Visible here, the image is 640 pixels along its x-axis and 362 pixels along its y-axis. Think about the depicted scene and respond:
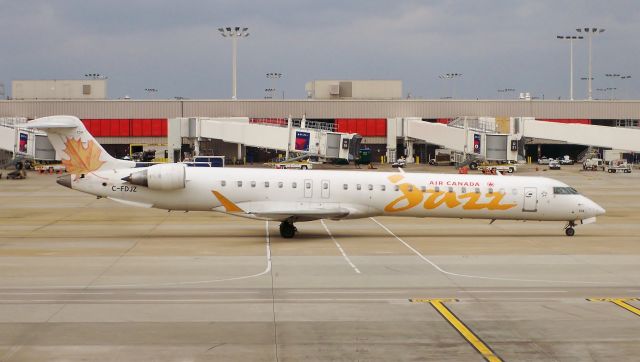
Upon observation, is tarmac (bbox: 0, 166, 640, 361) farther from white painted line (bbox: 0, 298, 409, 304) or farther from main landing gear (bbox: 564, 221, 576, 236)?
main landing gear (bbox: 564, 221, 576, 236)

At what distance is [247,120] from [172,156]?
10.8 metres

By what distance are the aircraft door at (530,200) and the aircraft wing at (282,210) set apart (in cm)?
827

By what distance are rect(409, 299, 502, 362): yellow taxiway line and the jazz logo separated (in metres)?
14.9

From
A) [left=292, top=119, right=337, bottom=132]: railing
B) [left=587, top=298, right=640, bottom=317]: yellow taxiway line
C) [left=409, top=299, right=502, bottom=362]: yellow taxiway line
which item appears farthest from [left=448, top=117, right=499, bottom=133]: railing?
[left=409, top=299, right=502, bottom=362]: yellow taxiway line

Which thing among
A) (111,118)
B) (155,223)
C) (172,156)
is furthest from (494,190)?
(111,118)

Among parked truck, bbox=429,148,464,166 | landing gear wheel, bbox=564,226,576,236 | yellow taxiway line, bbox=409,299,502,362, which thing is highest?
parked truck, bbox=429,148,464,166

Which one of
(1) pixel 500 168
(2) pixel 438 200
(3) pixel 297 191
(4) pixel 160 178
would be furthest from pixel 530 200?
(1) pixel 500 168

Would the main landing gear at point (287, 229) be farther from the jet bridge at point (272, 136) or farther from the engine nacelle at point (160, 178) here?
the jet bridge at point (272, 136)

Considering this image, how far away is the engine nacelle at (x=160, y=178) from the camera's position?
38719 mm

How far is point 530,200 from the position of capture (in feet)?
132

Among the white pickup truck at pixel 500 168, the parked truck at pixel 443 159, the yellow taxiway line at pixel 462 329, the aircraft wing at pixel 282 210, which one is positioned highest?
the parked truck at pixel 443 159

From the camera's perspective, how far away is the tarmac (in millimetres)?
19516

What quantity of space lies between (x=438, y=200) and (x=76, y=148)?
54.9ft

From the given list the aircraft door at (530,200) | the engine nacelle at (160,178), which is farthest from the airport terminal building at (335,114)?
the engine nacelle at (160,178)
